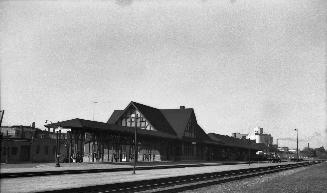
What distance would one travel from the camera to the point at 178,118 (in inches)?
2482

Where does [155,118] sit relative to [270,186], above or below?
above

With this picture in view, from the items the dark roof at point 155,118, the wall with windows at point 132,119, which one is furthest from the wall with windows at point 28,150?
the dark roof at point 155,118

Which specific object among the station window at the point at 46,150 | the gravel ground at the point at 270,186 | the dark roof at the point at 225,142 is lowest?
the gravel ground at the point at 270,186

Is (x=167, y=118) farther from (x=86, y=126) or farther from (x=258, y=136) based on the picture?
(x=258, y=136)

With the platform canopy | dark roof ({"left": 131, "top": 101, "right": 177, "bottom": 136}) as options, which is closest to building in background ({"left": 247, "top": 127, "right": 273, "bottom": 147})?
dark roof ({"left": 131, "top": 101, "right": 177, "bottom": 136})

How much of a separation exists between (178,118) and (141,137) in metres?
20.8

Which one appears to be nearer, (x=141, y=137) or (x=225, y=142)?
(x=141, y=137)

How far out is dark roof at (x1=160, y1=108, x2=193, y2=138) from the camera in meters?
60.7

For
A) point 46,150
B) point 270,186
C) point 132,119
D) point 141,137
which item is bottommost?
point 270,186

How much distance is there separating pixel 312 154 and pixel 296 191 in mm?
164987

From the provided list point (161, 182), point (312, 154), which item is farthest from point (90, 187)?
point (312, 154)

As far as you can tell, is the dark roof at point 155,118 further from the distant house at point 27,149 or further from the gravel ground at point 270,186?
the gravel ground at point 270,186

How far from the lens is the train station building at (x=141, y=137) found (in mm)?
36219

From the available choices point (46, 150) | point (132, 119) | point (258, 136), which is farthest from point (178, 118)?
point (258, 136)
